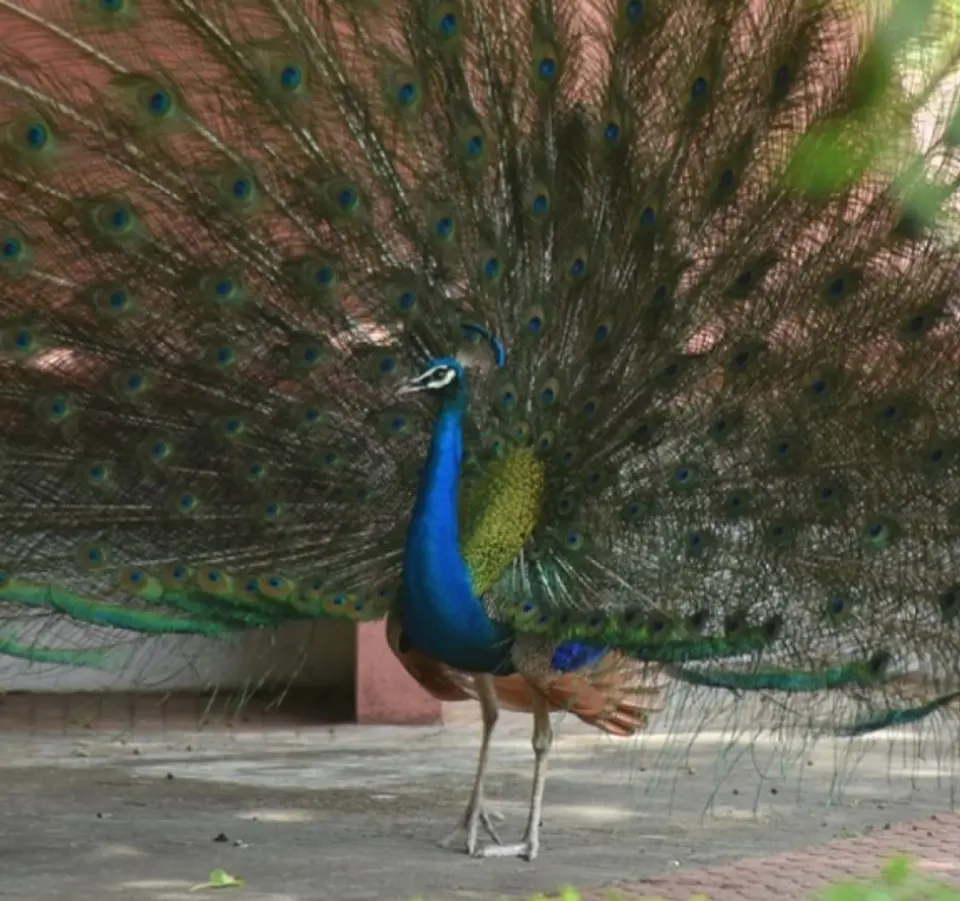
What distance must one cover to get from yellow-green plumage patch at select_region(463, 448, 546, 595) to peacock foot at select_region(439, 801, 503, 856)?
3.13ft

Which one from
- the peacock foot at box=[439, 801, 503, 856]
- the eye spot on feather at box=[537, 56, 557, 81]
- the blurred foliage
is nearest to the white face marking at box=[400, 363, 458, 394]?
the eye spot on feather at box=[537, 56, 557, 81]

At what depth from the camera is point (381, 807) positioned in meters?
5.74

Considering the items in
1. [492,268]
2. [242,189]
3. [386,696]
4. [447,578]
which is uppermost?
[242,189]

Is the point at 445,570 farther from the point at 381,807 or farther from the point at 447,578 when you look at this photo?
the point at 381,807

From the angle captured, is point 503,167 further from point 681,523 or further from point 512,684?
point 512,684

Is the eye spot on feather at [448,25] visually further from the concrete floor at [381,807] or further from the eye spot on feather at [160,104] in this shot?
the concrete floor at [381,807]

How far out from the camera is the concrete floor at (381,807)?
15.3 feet

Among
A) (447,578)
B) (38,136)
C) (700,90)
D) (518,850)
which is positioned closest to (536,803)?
(518,850)

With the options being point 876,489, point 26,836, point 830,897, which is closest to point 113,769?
point 26,836

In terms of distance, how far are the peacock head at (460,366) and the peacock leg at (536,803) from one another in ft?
3.32

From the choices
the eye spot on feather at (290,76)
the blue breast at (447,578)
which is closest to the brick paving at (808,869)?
the blue breast at (447,578)

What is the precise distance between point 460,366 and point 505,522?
0.44m

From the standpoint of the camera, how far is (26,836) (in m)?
5.13

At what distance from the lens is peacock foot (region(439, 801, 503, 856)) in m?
5.00
